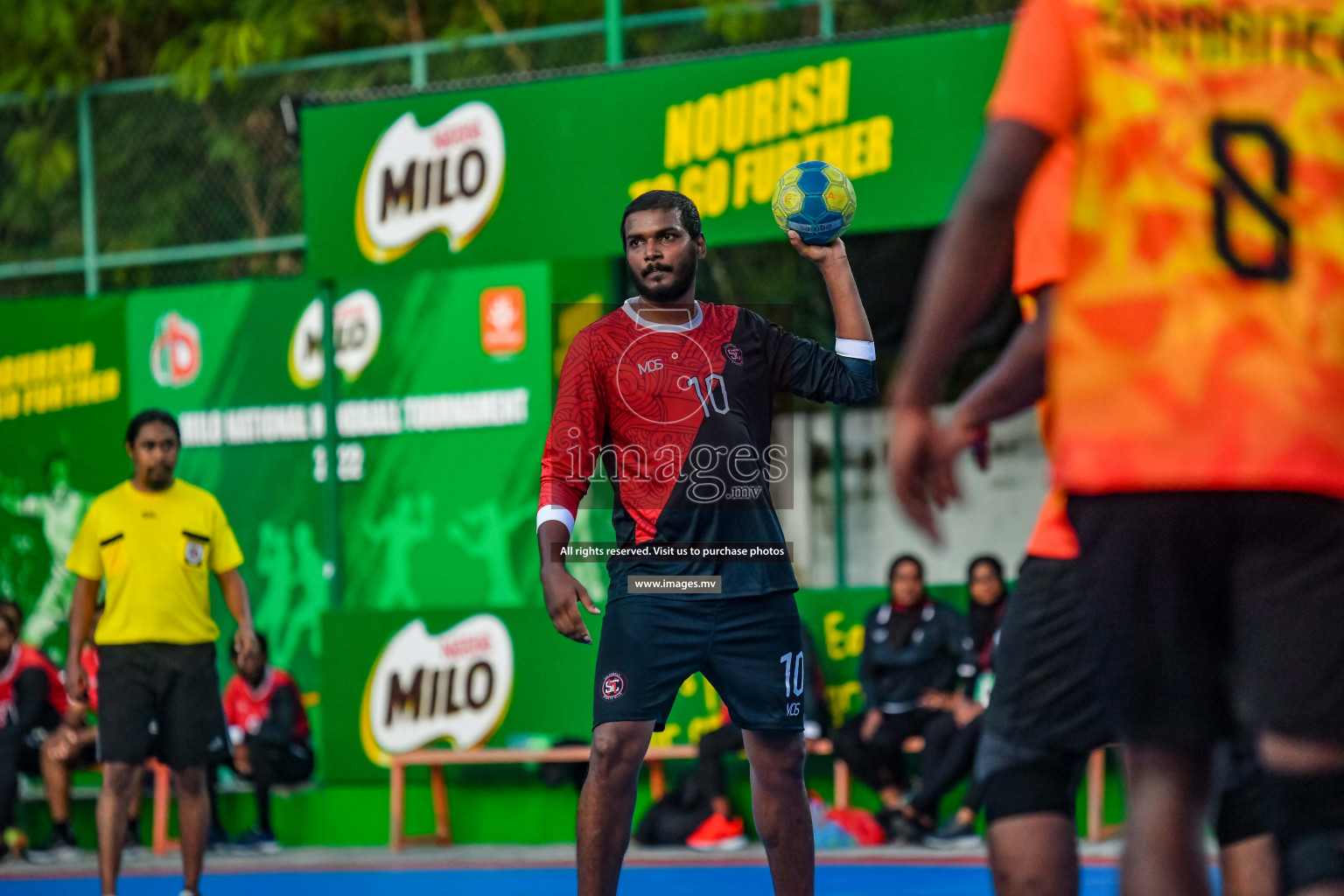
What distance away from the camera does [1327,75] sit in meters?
2.76

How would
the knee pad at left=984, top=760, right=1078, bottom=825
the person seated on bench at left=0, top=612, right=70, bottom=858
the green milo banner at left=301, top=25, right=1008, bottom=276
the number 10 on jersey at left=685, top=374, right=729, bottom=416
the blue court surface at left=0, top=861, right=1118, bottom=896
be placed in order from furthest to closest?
the person seated on bench at left=0, top=612, right=70, bottom=858, the green milo banner at left=301, top=25, right=1008, bottom=276, the blue court surface at left=0, top=861, right=1118, bottom=896, the number 10 on jersey at left=685, top=374, right=729, bottom=416, the knee pad at left=984, top=760, right=1078, bottom=825

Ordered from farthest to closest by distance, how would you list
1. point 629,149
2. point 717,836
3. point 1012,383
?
point 629,149, point 717,836, point 1012,383

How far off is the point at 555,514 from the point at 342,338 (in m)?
7.68

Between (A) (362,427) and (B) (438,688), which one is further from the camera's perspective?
(A) (362,427)

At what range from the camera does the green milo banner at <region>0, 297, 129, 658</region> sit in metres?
13.8

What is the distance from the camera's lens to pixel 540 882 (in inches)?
371

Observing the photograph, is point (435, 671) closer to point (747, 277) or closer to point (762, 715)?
point (747, 277)

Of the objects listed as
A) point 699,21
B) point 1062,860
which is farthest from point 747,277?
point 1062,860

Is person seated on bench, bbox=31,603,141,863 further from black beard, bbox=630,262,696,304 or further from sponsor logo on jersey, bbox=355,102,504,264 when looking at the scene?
Answer: black beard, bbox=630,262,696,304

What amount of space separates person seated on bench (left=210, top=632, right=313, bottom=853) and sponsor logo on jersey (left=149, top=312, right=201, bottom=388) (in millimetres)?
2362

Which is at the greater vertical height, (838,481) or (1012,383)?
(1012,383)

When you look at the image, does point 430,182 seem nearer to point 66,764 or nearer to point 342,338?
point 342,338

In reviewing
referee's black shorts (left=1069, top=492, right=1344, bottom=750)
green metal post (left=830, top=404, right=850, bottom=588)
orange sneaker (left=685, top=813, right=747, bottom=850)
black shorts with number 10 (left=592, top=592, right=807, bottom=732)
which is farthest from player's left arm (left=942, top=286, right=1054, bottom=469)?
green metal post (left=830, top=404, right=850, bottom=588)

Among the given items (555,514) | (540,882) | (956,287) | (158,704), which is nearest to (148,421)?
(158,704)
